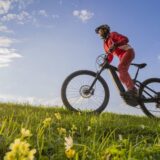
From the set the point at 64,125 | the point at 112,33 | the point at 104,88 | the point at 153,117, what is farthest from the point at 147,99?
the point at 64,125

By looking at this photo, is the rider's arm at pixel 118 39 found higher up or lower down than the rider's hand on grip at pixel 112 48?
higher up

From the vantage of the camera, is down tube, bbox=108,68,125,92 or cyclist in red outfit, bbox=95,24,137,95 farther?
down tube, bbox=108,68,125,92

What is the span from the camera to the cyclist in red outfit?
412 inches

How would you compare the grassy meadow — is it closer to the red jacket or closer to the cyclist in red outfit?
the cyclist in red outfit

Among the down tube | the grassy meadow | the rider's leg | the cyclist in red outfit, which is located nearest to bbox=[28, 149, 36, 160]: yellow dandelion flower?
the grassy meadow

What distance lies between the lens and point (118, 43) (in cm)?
1045

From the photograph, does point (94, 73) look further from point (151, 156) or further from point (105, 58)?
point (151, 156)

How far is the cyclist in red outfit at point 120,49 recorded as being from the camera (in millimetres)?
10477

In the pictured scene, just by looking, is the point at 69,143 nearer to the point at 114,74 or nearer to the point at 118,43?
the point at 118,43

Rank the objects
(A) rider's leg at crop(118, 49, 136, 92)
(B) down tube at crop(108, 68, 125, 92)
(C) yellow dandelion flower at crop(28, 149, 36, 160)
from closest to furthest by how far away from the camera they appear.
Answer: (C) yellow dandelion flower at crop(28, 149, 36, 160)
(A) rider's leg at crop(118, 49, 136, 92)
(B) down tube at crop(108, 68, 125, 92)

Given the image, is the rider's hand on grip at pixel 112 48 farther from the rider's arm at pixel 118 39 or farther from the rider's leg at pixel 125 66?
the rider's leg at pixel 125 66

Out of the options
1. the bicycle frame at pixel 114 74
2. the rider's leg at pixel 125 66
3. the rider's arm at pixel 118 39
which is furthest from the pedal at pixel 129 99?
the rider's arm at pixel 118 39

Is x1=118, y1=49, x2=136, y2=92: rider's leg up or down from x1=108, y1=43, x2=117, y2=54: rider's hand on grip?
down

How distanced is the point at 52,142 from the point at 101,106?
6.19m
